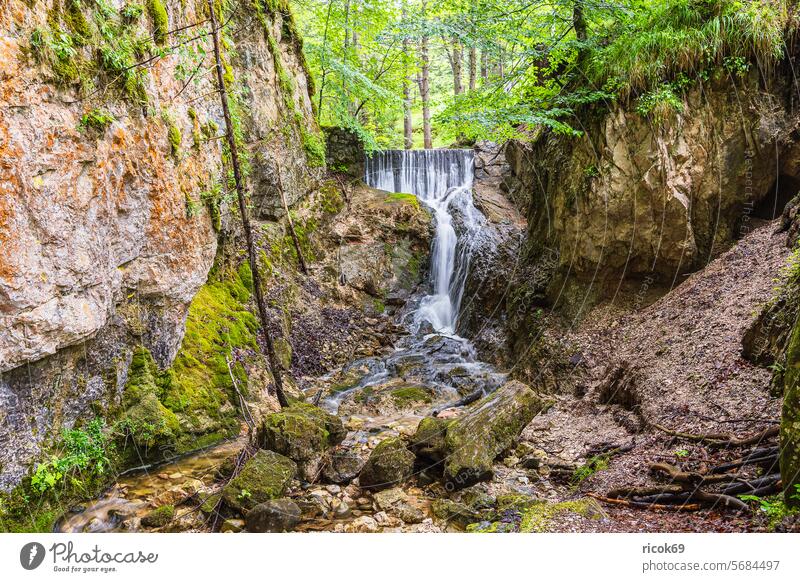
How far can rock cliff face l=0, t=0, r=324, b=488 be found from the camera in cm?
418

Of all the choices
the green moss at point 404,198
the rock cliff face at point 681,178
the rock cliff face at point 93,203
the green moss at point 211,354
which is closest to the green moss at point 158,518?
the rock cliff face at point 93,203

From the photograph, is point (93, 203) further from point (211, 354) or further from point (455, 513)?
point (455, 513)

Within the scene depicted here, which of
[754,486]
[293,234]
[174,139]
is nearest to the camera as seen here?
[754,486]

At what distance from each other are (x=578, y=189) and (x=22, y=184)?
8117 mm

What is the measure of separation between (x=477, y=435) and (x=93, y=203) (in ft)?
17.8

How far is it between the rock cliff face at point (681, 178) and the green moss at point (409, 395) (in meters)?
3.93

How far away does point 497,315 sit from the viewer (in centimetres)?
1062

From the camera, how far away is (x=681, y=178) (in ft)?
23.7

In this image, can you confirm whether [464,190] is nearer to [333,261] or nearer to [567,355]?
[333,261]

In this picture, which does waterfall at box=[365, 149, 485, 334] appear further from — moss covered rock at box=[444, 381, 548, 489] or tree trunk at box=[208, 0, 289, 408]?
tree trunk at box=[208, 0, 289, 408]

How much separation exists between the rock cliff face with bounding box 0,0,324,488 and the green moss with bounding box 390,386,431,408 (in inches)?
134

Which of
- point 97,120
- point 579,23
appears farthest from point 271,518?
point 579,23

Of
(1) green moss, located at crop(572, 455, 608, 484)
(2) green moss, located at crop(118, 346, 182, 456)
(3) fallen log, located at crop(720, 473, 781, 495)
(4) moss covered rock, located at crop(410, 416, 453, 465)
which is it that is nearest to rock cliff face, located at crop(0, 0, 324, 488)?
(2) green moss, located at crop(118, 346, 182, 456)
